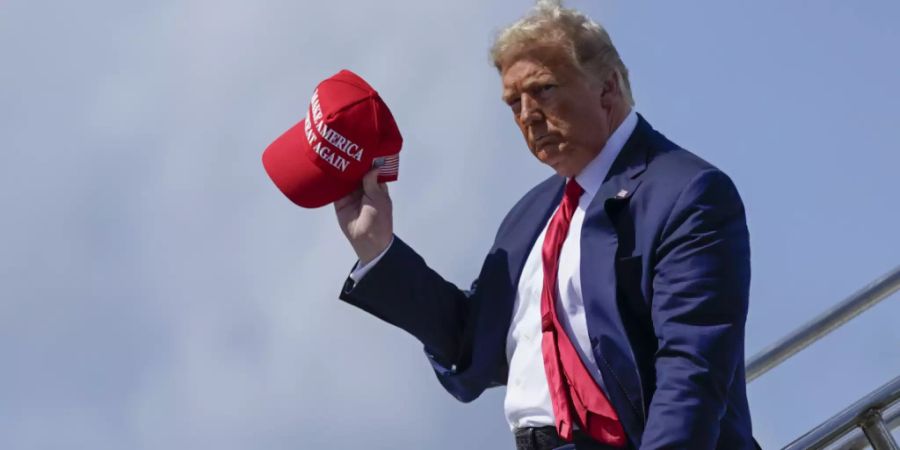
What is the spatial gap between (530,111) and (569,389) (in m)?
0.47

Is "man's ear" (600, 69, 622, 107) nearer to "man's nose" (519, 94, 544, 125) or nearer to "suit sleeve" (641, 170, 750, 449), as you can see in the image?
"man's nose" (519, 94, 544, 125)

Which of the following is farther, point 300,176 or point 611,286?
point 300,176

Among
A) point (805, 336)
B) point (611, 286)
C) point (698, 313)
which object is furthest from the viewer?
point (805, 336)

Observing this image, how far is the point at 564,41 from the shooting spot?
2859 mm

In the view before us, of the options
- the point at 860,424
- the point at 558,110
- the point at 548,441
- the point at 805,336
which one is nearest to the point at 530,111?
the point at 558,110

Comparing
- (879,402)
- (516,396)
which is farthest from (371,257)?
(879,402)

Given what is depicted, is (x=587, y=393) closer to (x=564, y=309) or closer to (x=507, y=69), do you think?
(x=564, y=309)

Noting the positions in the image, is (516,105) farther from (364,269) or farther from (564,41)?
(364,269)

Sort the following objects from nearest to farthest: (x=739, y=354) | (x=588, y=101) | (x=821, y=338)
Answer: (x=739, y=354) → (x=588, y=101) → (x=821, y=338)

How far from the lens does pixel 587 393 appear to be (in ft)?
8.84

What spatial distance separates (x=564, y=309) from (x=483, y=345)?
193mm

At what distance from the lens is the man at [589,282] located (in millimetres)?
2623

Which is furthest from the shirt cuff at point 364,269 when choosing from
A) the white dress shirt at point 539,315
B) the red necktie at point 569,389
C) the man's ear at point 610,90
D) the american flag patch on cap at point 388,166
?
the man's ear at point 610,90

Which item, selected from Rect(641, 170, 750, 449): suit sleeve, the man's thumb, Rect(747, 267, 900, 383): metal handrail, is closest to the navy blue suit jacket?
Rect(641, 170, 750, 449): suit sleeve
